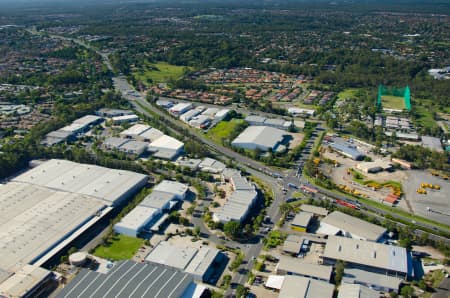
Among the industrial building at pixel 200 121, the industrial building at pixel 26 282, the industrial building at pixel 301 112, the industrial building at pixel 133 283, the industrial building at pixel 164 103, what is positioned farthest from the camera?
the industrial building at pixel 164 103

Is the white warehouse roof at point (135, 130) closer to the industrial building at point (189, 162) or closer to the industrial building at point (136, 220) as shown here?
the industrial building at point (189, 162)

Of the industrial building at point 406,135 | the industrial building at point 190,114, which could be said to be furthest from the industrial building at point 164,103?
the industrial building at point 406,135

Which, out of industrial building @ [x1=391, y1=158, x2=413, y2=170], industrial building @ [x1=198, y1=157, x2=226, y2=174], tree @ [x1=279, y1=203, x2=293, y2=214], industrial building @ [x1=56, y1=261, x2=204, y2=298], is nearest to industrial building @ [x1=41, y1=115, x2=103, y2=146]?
industrial building @ [x1=198, y1=157, x2=226, y2=174]

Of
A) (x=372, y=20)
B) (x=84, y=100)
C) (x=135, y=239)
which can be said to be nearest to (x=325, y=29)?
(x=372, y=20)

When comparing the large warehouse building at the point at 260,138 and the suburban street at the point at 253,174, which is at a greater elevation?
the large warehouse building at the point at 260,138

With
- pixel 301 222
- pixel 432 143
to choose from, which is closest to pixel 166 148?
pixel 301 222

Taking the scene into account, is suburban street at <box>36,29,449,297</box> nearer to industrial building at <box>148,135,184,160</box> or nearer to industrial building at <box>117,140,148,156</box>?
industrial building at <box>148,135,184,160</box>

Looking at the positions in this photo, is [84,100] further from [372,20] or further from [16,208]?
[372,20]

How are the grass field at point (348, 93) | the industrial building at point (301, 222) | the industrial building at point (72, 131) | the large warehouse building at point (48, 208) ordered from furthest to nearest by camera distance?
the grass field at point (348, 93)
the industrial building at point (72, 131)
the industrial building at point (301, 222)
the large warehouse building at point (48, 208)
